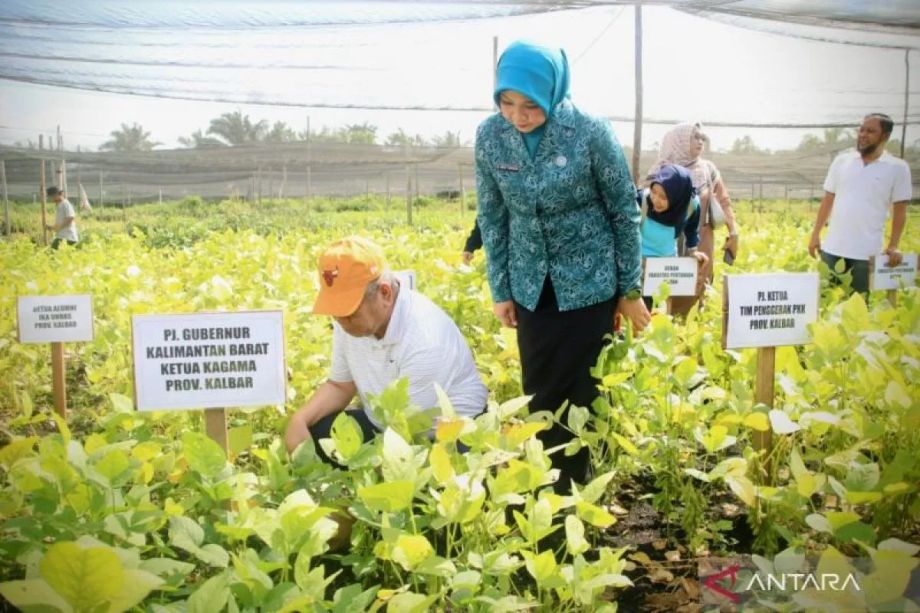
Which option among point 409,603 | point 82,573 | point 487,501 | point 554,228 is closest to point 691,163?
point 554,228

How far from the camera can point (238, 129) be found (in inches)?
573

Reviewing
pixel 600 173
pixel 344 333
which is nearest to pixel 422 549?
pixel 344 333

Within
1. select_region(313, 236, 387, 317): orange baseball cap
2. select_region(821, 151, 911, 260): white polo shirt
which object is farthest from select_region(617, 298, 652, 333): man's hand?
select_region(821, 151, 911, 260): white polo shirt

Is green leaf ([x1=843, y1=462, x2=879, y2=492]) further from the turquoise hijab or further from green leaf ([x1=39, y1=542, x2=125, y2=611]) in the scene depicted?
green leaf ([x1=39, y1=542, x2=125, y2=611])

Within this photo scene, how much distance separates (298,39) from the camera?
18.7 ft

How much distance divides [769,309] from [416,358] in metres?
0.90

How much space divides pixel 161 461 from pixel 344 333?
0.62m

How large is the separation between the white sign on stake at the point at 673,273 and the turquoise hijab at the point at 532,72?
1321mm

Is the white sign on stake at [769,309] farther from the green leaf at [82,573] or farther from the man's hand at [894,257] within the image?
the man's hand at [894,257]

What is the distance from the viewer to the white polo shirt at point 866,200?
3350 mm

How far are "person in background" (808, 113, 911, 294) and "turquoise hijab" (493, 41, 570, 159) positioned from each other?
222cm

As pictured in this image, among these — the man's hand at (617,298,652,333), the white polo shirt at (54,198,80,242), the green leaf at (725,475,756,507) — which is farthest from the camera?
the white polo shirt at (54,198,80,242)

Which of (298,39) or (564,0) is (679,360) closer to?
(564,0)

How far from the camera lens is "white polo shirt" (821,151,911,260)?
3350 millimetres
